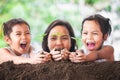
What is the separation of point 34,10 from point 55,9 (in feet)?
0.52

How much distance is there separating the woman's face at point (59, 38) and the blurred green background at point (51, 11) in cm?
7

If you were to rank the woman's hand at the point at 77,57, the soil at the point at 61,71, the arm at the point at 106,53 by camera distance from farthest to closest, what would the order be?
the arm at the point at 106,53 → the woman's hand at the point at 77,57 → the soil at the point at 61,71

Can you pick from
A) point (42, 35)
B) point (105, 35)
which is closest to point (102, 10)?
point (105, 35)

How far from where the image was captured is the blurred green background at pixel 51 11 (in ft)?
6.56

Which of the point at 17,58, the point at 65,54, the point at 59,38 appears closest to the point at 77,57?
the point at 65,54

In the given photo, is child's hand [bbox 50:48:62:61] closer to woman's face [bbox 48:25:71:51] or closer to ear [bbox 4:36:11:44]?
woman's face [bbox 48:25:71:51]

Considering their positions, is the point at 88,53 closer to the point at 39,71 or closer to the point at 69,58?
the point at 69,58

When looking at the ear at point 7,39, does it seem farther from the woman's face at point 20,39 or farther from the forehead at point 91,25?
the forehead at point 91,25

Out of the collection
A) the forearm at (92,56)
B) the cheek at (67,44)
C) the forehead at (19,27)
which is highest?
the forehead at (19,27)

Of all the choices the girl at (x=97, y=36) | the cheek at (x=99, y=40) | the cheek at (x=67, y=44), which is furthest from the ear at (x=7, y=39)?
the cheek at (x=99, y=40)

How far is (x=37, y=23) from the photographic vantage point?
202 cm

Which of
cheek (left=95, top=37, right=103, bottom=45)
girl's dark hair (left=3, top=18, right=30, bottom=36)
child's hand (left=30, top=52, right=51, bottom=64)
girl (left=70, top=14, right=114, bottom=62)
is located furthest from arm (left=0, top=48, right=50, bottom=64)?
cheek (left=95, top=37, right=103, bottom=45)

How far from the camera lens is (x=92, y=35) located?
197 cm

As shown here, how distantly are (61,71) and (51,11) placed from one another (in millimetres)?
566
